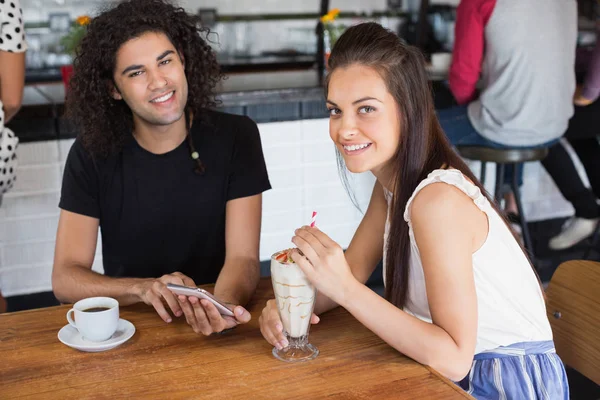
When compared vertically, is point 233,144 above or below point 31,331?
above

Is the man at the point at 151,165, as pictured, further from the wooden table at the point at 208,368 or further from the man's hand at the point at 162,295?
the wooden table at the point at 208,368

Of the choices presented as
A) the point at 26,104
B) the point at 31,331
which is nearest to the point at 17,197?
the point at 26,104

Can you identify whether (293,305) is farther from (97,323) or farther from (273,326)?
(97,323)

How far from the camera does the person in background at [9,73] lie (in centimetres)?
266

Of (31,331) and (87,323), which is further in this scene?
(31,331)

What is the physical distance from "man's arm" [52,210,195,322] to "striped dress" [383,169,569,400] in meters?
0.53

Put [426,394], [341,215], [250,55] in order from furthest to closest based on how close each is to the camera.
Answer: [250,55] → [341,215] → [426,394]

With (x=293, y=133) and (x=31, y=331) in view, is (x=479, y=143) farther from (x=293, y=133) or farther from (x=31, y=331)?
(x=31, y=331)

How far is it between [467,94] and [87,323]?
254 cm

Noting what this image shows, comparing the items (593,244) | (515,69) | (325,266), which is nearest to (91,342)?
(325,266)

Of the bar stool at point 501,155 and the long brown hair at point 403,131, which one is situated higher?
the long brown hair at point 403,131

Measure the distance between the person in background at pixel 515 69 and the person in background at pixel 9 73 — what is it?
6.11 feet

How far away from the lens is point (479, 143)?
11.5ft

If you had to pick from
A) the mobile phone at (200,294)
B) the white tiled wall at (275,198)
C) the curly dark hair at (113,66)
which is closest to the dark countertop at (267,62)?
the white tiled wall at (275,198)
